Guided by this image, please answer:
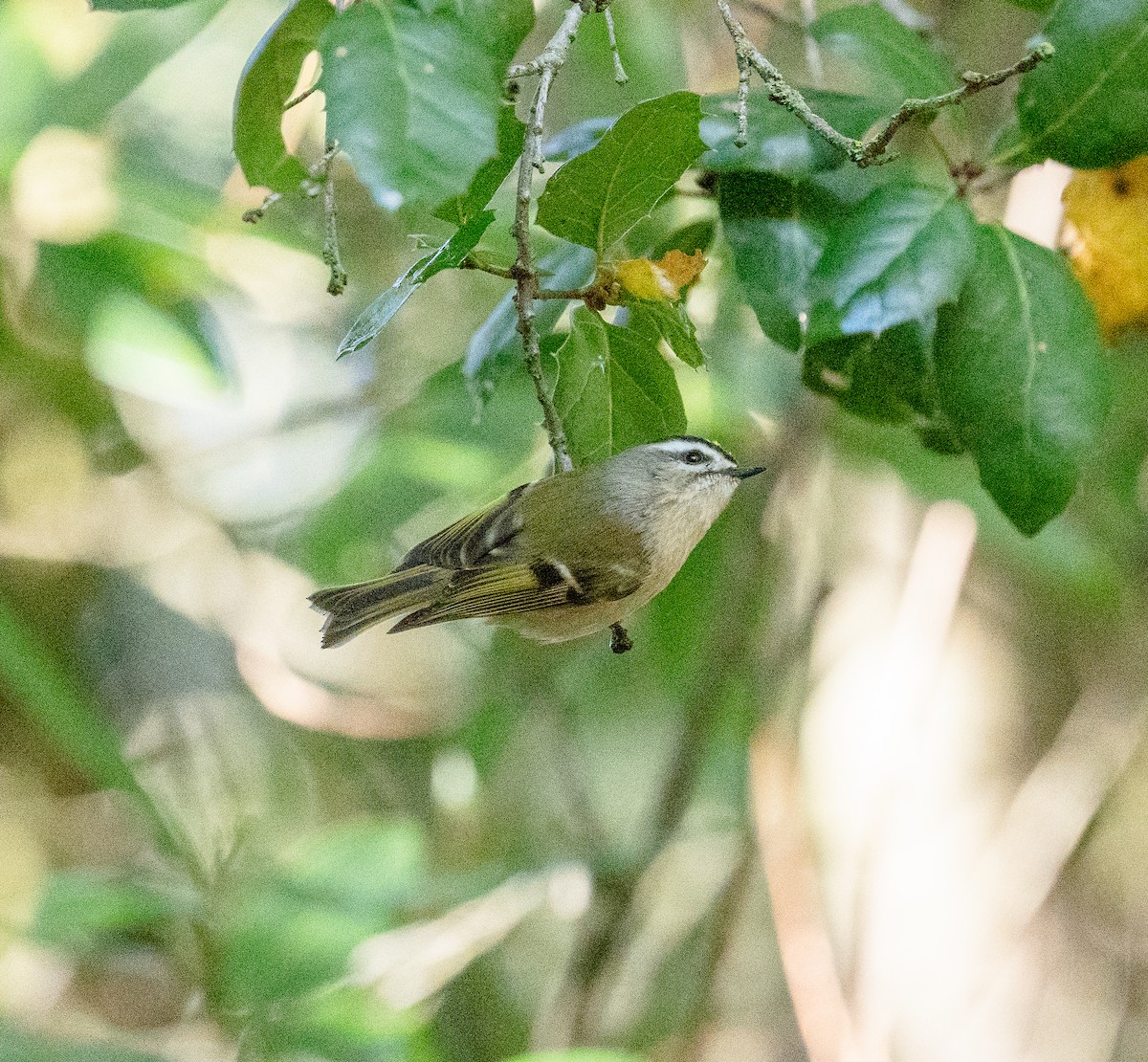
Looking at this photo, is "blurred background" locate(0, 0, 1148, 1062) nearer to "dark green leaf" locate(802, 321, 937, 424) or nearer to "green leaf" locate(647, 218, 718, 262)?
"green leaf" locate(647, 218, 718, 262)

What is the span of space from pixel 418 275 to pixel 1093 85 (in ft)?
1.81

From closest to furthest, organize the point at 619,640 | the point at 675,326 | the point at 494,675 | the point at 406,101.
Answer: the point at 406,101 < the point at 675,326 < the point at 619,640 < the point at 494,675

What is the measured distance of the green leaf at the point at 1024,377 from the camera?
2.81 ft

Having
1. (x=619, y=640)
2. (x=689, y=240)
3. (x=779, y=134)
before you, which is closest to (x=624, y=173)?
(x=779, y=134)

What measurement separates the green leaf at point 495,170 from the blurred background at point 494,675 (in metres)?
0.53

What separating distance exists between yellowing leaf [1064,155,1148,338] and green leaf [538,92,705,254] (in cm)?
44

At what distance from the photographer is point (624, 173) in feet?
2.57

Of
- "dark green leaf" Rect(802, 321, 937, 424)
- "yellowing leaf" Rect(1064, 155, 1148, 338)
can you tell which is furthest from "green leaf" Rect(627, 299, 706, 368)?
"yellowing leaf" Rect(1064, 155, 1148, 338)

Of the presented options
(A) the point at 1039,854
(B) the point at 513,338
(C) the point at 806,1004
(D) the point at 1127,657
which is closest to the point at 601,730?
(C) the point at 806,1004

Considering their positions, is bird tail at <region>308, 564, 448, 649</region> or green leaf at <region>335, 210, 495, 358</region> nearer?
green leaf at <region>335, 210, 495, 358</region>

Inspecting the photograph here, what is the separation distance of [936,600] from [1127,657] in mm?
489

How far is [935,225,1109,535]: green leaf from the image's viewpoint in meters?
0.85

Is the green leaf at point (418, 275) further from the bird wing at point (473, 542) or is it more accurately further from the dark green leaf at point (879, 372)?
the bird wing at point (473, 542)

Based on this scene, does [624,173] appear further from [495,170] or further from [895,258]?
[895,258]
